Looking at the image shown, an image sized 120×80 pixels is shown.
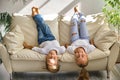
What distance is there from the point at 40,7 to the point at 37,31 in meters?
0.74

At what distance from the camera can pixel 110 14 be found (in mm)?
3525

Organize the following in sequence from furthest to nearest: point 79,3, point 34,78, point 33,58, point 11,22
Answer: point 79,3
point 11,22
point 34,78
point 33,58

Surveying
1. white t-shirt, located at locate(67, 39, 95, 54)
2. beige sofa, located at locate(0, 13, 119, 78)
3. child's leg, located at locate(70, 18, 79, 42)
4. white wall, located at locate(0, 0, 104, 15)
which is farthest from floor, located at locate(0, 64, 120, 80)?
white wall, located at locate(0, 0, 104, 15)

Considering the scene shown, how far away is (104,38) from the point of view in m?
3.13

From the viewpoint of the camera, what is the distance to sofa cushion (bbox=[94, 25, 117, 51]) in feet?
10.0

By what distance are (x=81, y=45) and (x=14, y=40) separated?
3.05 feet

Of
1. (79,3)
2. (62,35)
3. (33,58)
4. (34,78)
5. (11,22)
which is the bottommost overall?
(34,78)

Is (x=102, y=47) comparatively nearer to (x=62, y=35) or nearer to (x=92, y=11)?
(x=62, y=35)

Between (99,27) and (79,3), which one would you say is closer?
(99,27)

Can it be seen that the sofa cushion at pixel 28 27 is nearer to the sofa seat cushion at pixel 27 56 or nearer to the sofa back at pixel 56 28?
the sofa back at pixel 56 28

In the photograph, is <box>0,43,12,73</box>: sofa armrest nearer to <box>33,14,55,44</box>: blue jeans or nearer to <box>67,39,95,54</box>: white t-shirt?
<box>33,14,55,44</box>: blue jeans

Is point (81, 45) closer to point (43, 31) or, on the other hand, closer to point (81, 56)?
point (81, 56)

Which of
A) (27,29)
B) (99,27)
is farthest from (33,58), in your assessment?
(99,27)

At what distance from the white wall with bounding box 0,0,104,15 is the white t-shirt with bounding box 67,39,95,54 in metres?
0.94
